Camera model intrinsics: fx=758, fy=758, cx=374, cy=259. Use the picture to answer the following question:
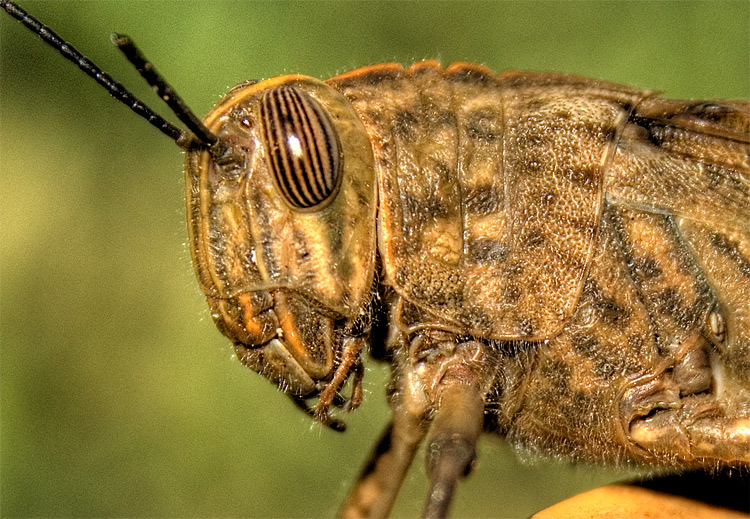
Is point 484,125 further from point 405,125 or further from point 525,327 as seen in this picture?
point 525,327

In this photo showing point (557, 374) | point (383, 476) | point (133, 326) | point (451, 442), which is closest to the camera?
point (451, 442)

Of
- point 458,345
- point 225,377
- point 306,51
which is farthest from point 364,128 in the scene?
point 306,51

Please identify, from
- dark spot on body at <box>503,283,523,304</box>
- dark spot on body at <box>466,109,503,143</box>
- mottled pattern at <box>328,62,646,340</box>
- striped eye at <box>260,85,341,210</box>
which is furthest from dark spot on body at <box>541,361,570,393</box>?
striped eye at <box>260,85,341,210</box>

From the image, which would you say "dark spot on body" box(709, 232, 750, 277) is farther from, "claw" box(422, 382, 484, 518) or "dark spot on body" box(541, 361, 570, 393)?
"claw" box(422, 382, 484, 518)

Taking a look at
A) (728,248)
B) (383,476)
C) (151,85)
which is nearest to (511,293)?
(728,248)

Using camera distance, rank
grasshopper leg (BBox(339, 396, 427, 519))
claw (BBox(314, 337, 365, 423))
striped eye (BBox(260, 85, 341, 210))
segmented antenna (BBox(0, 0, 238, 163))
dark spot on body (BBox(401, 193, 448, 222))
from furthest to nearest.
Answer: grasshopper leg (BBox(339, 396, 427, 519))
claw (BBox(314, 337, 365, 423))
dark spot on body (BBox(401, 193, 448, 222))
striped eye (BBox(260, 85, 341, 210))
segmented antenna (BBox(0, 0, 238, 163))

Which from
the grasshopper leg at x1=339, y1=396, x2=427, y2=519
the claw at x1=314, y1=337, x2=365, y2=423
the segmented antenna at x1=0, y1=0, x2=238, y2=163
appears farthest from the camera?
the grasshopper leg at x1=339, y1=396, x2=427, y2=519

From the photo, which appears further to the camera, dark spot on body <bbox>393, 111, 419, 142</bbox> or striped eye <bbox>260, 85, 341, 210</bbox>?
dark spot on body <bbox>393, 111, 419, 142</bbox>
